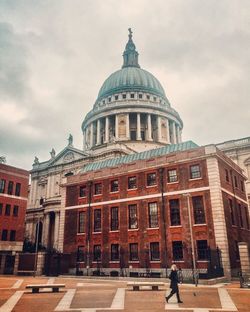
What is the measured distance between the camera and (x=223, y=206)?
3059 cm

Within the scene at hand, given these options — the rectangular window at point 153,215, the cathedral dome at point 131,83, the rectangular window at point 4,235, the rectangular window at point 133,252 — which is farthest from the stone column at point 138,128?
the rectangular window at point 133,252

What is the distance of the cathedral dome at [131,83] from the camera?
3300 inches

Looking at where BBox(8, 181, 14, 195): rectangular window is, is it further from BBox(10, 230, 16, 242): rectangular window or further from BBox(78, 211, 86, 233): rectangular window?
BBox(78, 211, 86, 233): rectangular window

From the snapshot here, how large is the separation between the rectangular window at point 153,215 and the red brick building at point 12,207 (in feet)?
64.4

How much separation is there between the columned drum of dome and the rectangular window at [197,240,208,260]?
40.8 m

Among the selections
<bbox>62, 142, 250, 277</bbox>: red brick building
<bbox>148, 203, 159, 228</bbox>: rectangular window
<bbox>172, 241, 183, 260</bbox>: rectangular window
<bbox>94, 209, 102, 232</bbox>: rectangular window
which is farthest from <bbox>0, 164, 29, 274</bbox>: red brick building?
<bbox>172, 241, 183, 260</bbox>: rectangular window

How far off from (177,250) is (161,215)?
376cm

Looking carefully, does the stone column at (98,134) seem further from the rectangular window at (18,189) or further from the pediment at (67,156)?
the rectangular window at (18,189)

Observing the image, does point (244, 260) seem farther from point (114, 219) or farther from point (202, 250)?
point (114, 219)

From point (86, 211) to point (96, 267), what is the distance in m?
6.63

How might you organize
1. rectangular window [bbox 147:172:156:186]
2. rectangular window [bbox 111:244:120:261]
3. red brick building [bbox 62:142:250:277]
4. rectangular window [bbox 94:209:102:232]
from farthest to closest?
1. rectangular window [bbox 94:209:102:232]
2. rectangular window [bbox 147:172:156:186]
3. rectangular window [bbox 111:244:120:261]
4. red brick building [bbox 62:142:250:277]

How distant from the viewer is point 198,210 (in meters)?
31.1

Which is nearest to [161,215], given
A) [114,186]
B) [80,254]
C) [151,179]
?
[151,179]

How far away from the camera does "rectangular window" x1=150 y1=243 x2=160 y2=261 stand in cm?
3188
